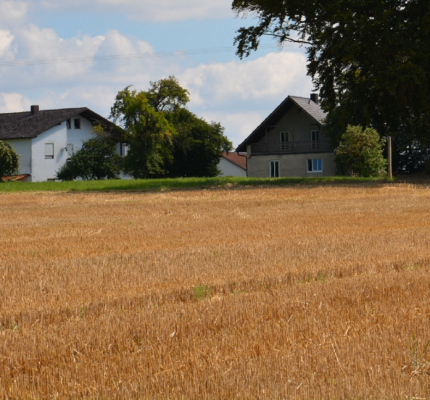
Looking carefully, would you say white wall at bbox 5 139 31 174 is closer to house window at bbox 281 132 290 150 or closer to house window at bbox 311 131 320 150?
house window at bbox 281 132 290 150

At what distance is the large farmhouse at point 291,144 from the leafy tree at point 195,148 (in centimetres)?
728

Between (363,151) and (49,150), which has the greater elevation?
(49,150)

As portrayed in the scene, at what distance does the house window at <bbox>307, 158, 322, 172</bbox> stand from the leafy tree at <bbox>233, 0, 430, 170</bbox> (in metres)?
27.9

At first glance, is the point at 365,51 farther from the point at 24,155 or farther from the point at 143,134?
the point at 24,155

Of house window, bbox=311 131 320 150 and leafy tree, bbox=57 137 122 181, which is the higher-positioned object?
house window, bbox=311 131 320 150

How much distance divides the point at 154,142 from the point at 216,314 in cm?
6385

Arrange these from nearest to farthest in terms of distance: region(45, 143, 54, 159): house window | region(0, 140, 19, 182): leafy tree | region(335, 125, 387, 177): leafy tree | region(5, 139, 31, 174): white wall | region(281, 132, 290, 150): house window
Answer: region(335, 125, 387, 177): leafy tree < region(0, 140, 19, 182): leafy tree < region(281, 132, 290, 150): house window < region(5, 139, 31, 174): white wall < region(45, 143, 54, 159): house window

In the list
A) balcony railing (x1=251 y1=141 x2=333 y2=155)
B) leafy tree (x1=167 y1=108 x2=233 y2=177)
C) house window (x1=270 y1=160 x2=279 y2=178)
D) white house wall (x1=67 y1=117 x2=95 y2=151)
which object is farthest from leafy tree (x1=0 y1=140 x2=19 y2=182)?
house window (x1=270 y1=160 x2=279 y2=178)

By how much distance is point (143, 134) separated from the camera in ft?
229

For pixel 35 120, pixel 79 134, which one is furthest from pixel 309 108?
pixel 35 120

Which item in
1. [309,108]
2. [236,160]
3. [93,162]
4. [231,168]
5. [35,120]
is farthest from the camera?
[236,160]

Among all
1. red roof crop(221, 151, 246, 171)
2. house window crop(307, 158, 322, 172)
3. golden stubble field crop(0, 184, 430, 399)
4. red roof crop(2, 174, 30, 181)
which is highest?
red roof crop(221, 151, 246, 171)

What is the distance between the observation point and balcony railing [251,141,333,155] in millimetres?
65688

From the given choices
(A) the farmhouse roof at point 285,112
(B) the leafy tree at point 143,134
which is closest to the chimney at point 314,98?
(A) the farmhouse roof at point 285,112
